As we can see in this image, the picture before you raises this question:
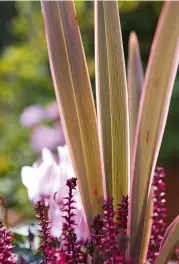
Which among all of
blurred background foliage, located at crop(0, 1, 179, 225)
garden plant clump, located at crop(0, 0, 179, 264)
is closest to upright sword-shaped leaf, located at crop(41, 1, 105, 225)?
garden plant clump, located at crop(0, 0, 179, 264)

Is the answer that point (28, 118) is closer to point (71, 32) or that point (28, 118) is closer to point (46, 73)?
point (46, 73)

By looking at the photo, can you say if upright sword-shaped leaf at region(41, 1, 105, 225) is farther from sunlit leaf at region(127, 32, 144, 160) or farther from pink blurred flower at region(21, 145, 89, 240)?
sunlit leaf at region(127, 32, 144, 160)

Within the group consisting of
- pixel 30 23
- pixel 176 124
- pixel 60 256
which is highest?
pixel 30 23

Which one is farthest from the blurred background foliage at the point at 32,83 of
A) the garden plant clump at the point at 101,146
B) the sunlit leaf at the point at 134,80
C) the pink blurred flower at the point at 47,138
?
the garden plant clump at the point at 101,146

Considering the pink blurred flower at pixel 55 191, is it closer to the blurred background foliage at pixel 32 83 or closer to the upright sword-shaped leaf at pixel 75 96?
the upright sword-shaped leaf at pixel 75 96

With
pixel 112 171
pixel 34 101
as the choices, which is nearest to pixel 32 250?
pixel 112 171
